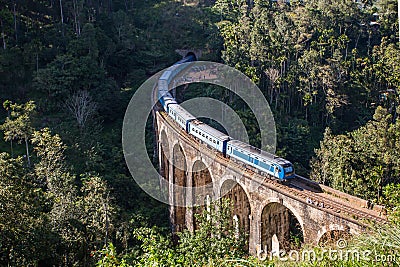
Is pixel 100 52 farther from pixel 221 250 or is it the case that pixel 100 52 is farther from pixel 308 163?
pixel 221 250

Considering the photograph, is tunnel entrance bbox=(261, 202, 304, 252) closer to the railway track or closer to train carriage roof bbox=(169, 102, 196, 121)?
the railway track

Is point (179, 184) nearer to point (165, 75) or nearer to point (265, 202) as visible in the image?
point (265, 202)

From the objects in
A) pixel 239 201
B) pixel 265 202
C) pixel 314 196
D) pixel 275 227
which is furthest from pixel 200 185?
pixel 314 196

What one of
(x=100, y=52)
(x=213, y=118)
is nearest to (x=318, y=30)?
(x=213, y=118)

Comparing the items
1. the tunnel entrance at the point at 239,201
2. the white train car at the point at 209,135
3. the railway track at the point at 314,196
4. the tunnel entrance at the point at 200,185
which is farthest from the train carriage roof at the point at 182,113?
the tunnel entrance at the point at 239,201

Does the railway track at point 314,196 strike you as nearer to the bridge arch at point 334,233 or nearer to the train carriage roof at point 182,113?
the bridge arch at point 334,233

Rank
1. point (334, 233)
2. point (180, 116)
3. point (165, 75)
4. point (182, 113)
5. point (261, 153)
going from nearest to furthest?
point (334, 233)
point (261, 153)
point (180, 116)
point (182, 113)
point (165, 75)

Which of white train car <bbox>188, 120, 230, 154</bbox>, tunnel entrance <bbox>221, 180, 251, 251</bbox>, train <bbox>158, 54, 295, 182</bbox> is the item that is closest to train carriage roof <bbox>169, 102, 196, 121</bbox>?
train <bbox>158, 54, 295, 182</bbox>
